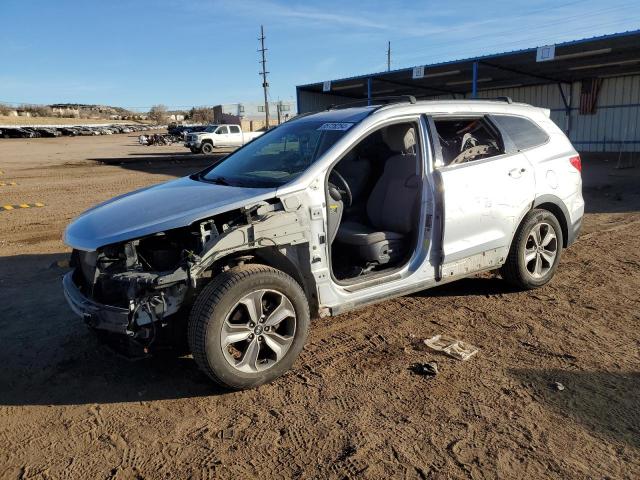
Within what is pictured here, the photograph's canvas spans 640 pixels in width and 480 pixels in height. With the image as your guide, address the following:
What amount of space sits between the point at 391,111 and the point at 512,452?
272 centimetres

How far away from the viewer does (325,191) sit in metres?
3.76

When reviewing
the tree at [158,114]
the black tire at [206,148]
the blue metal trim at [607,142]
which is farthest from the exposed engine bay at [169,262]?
the tree at [158,114]

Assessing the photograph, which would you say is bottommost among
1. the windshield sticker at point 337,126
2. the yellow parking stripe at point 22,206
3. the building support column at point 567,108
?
the yellow parking stripe at point 22,206

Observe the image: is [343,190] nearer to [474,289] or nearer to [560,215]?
[474,289]

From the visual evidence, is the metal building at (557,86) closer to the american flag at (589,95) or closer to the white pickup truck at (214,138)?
the american flag at (589,95)

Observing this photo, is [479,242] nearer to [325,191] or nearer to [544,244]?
[544,244]

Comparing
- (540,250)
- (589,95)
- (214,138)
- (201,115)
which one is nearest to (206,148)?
(214,138)

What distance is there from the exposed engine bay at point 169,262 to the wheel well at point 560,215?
2844 millimetres

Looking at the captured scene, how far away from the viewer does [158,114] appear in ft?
381

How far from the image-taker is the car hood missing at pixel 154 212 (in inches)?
131

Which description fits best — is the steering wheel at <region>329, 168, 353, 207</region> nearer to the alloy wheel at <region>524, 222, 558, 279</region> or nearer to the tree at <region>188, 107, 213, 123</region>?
the alloy wheel at <region>524, 222, 558, 279</region>

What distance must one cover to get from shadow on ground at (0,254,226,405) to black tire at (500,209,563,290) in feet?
10.0

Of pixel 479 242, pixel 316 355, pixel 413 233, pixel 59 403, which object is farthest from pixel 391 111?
pixel 59 403

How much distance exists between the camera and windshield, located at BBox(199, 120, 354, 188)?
3992 millimetres
